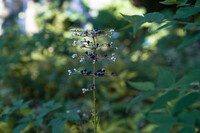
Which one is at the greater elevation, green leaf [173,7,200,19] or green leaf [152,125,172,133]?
green leaf [173,7,200,19]

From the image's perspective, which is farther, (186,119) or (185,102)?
(186,119)

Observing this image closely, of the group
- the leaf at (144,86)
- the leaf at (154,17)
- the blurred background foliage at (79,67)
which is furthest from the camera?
the blurred background foliage at (79,67)

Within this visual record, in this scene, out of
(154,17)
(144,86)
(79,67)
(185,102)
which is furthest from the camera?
(79,67)

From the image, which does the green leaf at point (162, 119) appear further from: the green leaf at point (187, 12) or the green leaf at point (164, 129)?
the green leaf at point (187, 12)

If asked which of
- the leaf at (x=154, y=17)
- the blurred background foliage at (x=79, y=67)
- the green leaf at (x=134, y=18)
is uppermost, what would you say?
the green leaf at (x=134, y=18)

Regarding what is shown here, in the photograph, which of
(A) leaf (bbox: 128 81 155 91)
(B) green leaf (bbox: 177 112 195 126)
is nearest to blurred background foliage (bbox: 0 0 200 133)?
(A) leaf (bbox: 128 81 155 91)

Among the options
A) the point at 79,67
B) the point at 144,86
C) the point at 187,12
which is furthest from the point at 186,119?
the point at 79,67

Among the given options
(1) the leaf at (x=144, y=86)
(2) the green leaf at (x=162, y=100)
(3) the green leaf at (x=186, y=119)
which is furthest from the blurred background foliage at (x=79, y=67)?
(2) the green leaf at (x=162, y=100)

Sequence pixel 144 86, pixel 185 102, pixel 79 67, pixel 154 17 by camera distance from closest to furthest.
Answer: pixel 185 102 < pixel 154 17 < pixel 144 86 < pixel 79 67

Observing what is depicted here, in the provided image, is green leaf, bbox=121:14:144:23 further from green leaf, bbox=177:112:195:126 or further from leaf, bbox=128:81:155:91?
green leaf, bbox=177:112:195:126

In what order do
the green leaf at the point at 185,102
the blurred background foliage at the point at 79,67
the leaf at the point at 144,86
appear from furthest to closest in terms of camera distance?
the blurred background foliage at the point at 79,67, the leaf at the point at 144,86, the green leaf at the point at 185,102

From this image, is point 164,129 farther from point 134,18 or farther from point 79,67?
point 79,67

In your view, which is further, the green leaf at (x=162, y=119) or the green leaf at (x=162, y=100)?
the green leaf at (x=162, y=119)
